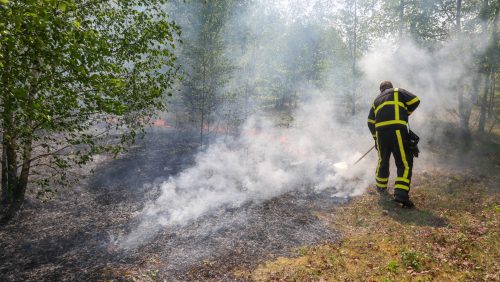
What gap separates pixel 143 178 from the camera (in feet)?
38.3

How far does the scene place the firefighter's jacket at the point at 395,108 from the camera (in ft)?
24.0

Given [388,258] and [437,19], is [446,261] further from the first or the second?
[437,19]

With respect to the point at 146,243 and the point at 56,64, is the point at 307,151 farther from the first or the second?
the point at 56,64

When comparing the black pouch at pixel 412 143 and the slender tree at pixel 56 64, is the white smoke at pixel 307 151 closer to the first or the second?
the black pouch at pixel 412 143

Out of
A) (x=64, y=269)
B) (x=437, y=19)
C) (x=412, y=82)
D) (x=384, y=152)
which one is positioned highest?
(x=437, y=19)

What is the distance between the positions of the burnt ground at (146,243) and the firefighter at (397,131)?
70.7 inches

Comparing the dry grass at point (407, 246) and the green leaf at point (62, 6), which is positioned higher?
the green leaf at point (62, 6)

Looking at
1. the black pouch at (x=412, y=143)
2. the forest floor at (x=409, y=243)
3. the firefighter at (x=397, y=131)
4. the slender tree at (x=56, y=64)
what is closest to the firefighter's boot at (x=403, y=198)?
the firefighter at (x=397, y=131)

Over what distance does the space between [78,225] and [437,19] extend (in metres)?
18.3

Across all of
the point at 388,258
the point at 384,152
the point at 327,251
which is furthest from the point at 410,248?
the point at 384,152

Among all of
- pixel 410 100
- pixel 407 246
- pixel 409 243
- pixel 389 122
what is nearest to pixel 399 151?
pixel 389 122

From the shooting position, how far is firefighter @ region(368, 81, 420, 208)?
7242mm

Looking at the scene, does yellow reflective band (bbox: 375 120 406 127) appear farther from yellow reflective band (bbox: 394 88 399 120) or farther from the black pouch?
the black pouch

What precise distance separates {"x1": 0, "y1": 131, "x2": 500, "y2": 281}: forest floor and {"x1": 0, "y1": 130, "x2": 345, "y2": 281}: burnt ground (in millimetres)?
22
